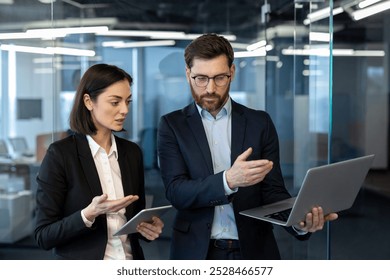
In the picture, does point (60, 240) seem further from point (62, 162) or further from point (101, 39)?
point (101, 39)

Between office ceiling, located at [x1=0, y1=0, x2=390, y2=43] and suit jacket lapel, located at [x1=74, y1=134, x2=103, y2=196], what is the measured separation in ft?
5.26

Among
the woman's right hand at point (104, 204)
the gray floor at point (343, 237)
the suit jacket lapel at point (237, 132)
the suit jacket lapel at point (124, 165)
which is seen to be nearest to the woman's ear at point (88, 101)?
the suit jacket lapel at point (124, 165)

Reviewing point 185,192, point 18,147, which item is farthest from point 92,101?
point 18,147

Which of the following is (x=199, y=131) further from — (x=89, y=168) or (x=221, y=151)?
(x=89, y=168)

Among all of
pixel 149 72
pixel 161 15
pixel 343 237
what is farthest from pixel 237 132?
pixel 343 237

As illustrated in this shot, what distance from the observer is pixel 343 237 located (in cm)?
423

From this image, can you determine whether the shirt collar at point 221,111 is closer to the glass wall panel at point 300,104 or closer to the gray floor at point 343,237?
the gray floor at point 343,237

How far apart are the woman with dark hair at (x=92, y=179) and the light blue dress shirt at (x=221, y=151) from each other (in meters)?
0.15

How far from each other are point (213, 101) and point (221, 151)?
14cm

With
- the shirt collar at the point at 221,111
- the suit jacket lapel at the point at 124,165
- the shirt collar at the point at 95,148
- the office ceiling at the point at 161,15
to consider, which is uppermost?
the office ceiling at the point at 161,15

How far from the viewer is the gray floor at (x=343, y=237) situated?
110 inches

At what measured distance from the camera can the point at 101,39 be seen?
307cm

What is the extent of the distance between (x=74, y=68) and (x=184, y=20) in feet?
2.54

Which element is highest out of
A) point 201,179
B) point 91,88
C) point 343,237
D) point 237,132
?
point 91,88
